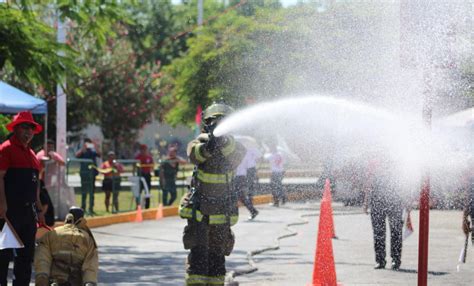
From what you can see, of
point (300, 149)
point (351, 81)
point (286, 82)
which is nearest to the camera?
point (351, 81)

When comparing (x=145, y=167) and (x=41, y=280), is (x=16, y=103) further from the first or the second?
(x=41, y=280)

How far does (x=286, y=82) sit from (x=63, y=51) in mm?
15389

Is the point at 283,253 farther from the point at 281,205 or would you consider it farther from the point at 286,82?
the point at 286,82

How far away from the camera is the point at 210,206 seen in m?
9.77

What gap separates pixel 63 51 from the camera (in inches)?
640

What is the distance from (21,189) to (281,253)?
19.7 feet

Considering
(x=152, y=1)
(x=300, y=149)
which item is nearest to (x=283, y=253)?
(x=300, y=149)

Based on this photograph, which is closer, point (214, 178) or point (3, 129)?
point (214, 178)

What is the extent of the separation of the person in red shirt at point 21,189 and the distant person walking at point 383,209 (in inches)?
181

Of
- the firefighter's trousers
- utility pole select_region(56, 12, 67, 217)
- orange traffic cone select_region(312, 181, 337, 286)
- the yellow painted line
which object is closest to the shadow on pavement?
orange traffic cone select_region(312, 181, 337, 286)

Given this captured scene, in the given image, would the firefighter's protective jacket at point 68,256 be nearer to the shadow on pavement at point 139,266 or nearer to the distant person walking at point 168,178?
the shadow on pavement at point 139,266

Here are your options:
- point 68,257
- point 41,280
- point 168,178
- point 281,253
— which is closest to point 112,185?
point 168,178

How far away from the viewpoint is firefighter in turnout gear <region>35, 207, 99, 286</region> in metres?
8.76

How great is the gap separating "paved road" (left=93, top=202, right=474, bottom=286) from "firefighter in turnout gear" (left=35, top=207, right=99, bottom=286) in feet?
12.0
